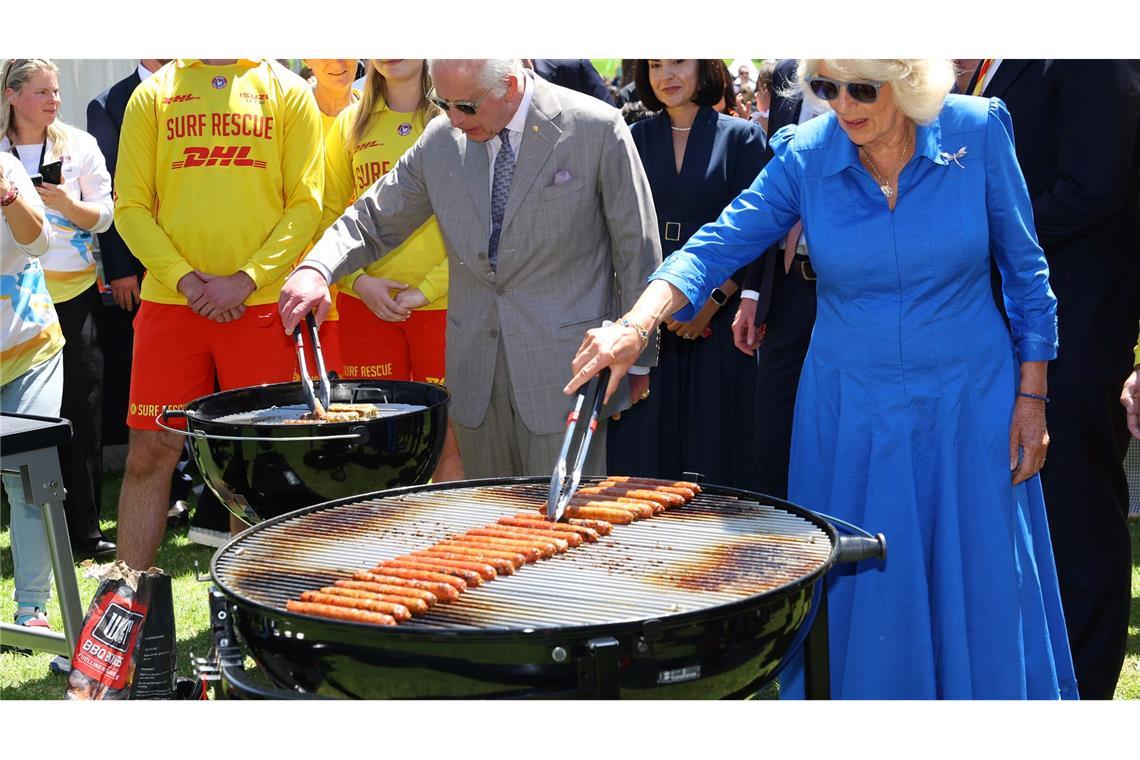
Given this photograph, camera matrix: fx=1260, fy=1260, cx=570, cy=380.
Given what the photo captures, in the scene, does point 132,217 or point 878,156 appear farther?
point 132,217

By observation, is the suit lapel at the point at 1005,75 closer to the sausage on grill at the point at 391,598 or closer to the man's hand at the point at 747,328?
the man's hand at the point at 747,328

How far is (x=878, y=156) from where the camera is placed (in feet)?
10.6

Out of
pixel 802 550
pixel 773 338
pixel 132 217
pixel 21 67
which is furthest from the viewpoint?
pixel 21 67

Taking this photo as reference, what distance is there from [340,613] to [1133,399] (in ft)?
7.87

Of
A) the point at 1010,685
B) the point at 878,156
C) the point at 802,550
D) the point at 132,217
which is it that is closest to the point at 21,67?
the point at 132,217

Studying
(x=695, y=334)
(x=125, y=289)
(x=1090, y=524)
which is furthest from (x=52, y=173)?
(x=1090, y=524)

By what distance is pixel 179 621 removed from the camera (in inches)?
203

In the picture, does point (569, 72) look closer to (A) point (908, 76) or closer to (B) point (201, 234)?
(B) point (201, 234)

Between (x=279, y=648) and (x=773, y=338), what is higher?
(x=773, y=338)

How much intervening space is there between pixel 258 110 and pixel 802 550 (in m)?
3.21

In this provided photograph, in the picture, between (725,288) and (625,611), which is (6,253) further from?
(625,611)

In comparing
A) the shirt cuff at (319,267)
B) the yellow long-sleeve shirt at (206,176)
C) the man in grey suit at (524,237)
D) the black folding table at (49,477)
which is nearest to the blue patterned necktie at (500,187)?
the man in grey suit at (524,237)

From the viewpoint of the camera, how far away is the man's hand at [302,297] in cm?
368

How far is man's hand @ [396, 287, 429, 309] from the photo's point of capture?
5133mm
